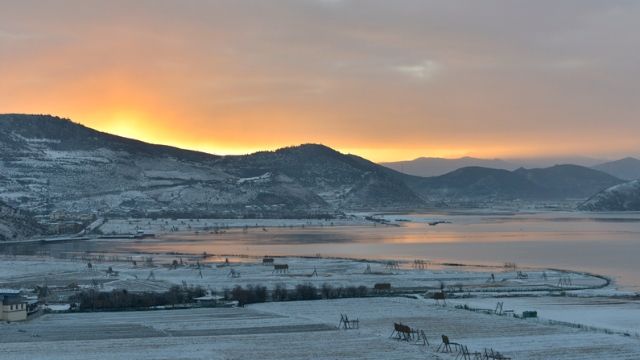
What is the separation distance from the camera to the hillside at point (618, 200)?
182 meters

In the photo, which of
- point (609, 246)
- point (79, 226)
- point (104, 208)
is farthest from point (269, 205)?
point (609, 246)

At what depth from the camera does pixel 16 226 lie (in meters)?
90.6

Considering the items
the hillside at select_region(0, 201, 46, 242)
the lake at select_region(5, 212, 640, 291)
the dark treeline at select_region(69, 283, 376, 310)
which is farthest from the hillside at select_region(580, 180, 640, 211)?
the dark treeline at select_region(69, 283, 376, 310)

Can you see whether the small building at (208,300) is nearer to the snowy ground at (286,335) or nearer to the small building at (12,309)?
the snowy ground at (286,335)

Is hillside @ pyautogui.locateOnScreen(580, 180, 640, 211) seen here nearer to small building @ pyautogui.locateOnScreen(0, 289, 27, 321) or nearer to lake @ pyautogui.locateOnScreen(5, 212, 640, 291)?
lake @ pyautogui.locateOnScreen(5, 212, 640, 291)

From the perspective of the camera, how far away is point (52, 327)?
93.2ft

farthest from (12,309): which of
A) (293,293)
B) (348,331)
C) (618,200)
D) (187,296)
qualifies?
(618,200)

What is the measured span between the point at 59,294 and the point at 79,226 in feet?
231

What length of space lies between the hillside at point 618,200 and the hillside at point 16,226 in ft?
428

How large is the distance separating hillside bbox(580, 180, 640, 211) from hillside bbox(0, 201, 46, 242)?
130 metres

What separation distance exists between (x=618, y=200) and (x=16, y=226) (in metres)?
142

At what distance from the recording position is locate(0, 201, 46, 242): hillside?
3403 inches

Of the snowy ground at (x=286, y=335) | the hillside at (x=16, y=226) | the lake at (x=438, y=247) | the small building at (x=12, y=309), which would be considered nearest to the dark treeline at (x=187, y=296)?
the snowy ground at (x=286, y=335)

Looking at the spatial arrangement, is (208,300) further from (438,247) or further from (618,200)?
(618,200)
